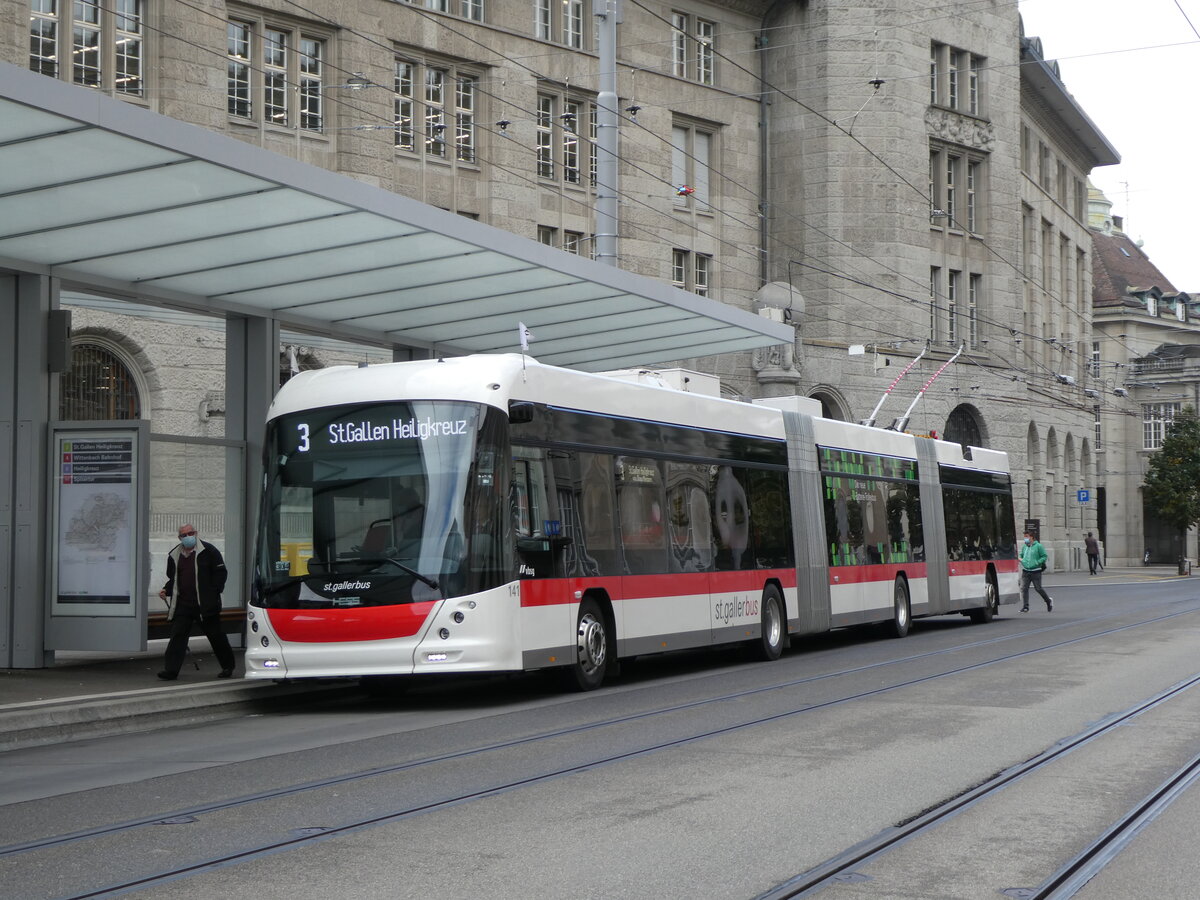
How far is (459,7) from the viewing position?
37.2 meters

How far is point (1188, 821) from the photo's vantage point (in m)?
7.98

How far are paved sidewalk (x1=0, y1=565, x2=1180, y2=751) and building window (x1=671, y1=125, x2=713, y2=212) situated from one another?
92.4 feet

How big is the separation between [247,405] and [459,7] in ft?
71.2

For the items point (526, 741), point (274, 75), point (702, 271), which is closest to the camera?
point (526, 741)

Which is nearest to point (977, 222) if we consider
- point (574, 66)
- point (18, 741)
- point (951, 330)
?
point (951, 330)

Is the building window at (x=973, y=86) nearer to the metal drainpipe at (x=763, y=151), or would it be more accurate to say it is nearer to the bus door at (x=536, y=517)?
the metal drainpipe at (x=763, y=151)

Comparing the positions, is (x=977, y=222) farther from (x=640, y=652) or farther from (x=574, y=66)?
(x=640, y=652)

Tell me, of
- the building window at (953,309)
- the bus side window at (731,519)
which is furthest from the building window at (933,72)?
the bus side window at (731,519)

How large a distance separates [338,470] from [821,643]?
11492 millimetres

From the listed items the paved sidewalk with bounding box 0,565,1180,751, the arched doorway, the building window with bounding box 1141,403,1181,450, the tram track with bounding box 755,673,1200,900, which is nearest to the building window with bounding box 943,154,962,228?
the arched doorway

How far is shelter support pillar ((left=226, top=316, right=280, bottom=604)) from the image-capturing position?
58.5 feet

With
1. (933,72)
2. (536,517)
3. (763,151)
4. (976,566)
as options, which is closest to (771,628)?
(536,517)

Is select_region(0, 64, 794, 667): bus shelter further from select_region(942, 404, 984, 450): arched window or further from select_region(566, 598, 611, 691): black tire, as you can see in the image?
select_region(942, 404, 984, 450): arched window

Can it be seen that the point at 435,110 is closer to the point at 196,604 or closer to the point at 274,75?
the point at 274,75
